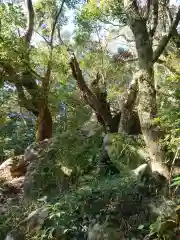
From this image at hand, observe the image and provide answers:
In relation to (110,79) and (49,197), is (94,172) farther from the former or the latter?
(110,79)

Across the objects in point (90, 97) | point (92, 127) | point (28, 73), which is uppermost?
point (28, 73)

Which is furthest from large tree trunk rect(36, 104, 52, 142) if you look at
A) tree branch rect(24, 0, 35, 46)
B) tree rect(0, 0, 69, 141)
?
tree branch rect(24, 0, 35, 46)

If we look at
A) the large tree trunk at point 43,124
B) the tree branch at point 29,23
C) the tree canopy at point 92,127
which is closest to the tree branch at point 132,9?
the tree canopy at point 92,127

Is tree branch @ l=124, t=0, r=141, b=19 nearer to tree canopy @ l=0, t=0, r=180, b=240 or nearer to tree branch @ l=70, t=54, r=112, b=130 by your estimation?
tree canopy @ l=0, t=0, r=180, b=240

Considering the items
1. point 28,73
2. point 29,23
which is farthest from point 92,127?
point 29,23

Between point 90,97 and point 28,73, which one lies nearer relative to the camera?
point 90,97

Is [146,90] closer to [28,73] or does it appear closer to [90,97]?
[90,97]

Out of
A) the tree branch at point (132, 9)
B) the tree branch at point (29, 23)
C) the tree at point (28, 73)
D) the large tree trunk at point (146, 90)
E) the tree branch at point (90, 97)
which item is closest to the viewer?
the large tree trunk at point (146, 90)

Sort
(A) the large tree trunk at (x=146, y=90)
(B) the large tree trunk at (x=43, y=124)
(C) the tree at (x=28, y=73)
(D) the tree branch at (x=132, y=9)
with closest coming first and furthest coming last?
(A) the large tree trunk at (x=146, y=90), (D) the tree branch at (x=132, y=9), (C) the tree at (x=28, y=73), (B) the large tree trunk at (x=43, y=124)

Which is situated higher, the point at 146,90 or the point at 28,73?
the point at 28,73

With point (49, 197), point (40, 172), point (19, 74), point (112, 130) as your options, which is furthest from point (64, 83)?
point (49, 197)

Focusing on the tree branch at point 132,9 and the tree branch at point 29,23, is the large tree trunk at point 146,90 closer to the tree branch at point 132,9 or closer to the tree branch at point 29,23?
the tree branch at point 132,9

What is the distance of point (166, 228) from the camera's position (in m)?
3.58

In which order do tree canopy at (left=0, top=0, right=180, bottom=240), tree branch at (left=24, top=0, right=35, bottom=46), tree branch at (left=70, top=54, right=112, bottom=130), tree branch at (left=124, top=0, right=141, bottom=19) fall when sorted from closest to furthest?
tree canopy at (left=0, top=0, right=180, bottom=240) < tree branch at (left=124, top=0, right=141, bottom=19) < tree branch at (left=70, top=54, right=112, bottom=130) < tree branch at (left=24, top=0, right=35, bottom=46)
